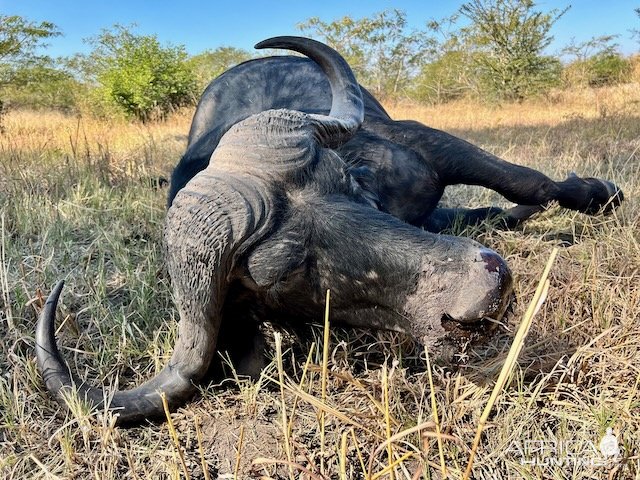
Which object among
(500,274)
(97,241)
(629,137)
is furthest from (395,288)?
(629,137)

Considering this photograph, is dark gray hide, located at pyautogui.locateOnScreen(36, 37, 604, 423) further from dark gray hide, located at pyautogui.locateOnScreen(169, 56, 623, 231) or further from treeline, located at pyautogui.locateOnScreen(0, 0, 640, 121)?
treeline, located at pyautogui.locateOnScreen(0, 0, 640, 121)

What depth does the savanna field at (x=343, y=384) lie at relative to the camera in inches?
64.7

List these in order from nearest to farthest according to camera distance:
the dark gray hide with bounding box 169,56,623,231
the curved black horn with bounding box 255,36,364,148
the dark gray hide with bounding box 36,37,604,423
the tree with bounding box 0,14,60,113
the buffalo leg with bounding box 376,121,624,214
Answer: the dark gray hide with bounding box 36,37,604,423
the curved black horn with bounding box 255,36,364,148
the dark gray hide with bounding box 169,56,623,231
the buffalo leg with bounding box 376,121,624,214
the tree with bounding box 0,14,60,113

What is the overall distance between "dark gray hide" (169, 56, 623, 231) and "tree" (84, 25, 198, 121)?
14276 mm

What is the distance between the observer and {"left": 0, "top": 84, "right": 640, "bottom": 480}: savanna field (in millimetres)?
1643

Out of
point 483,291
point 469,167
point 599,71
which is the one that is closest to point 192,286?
point 483,291

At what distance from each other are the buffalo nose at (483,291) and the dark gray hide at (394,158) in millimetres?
777

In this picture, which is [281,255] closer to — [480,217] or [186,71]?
[480,217]

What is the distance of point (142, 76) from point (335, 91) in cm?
1665

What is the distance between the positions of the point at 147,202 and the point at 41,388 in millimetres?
2121

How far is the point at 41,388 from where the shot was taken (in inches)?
83.7

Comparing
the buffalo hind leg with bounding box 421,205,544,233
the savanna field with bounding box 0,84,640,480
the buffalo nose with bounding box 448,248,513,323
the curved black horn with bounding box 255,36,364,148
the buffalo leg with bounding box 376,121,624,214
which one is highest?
the curved black horn with bounding box 255,36,364,148

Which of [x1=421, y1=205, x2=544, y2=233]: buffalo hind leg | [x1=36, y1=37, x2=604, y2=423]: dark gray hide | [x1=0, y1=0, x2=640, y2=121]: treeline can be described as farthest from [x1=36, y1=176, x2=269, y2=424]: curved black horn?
[x1=0, y1=0, x2=640, y2=121]: treeline

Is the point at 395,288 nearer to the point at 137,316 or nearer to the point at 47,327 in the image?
the point at 47,327
